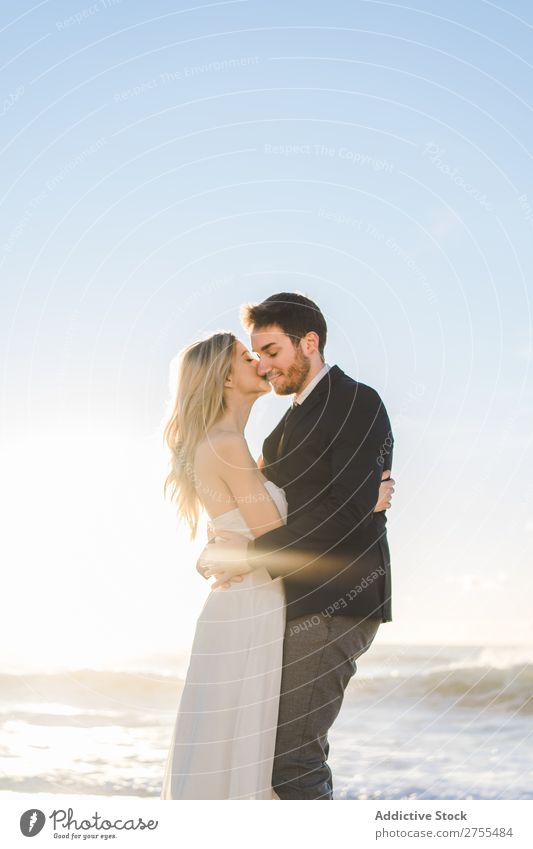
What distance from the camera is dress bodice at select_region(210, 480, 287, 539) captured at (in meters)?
6.55

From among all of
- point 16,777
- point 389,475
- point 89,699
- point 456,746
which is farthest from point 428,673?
point 389,475

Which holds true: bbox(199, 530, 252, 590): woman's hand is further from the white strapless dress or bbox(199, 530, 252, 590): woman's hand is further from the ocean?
the ocean

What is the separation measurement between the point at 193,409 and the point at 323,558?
1.44 meters

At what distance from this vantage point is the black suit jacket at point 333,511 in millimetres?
6164

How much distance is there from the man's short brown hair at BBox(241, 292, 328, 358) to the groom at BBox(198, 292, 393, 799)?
19.2 inches

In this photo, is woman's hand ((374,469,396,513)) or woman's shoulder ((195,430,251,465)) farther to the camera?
woman's hand ((374,469,396,513))

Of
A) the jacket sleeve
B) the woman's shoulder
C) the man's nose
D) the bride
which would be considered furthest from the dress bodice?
the man's nose

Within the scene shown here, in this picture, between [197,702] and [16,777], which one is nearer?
[197,702]

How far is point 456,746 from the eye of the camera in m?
13.9

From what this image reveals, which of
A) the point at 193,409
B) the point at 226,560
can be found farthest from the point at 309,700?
the point at 193,409

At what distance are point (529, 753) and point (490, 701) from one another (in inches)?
139

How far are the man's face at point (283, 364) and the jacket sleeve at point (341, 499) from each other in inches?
18.7

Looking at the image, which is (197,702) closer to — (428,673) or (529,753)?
(529,753)

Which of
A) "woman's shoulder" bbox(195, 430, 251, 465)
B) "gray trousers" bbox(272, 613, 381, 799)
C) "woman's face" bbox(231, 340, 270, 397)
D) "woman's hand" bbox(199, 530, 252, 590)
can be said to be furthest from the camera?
"woman's face" bbox(231, 340, 270, 397)
